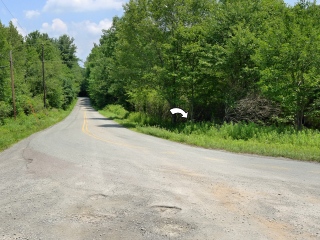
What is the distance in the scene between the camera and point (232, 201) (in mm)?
6125

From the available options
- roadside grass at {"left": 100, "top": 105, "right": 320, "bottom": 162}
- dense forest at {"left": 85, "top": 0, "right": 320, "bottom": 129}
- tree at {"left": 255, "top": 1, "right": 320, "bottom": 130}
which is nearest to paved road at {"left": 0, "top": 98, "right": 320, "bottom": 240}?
roadside grass at {"left": 100, "top": 105, "right": 320, "bottom": 162}

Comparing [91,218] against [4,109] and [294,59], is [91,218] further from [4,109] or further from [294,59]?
[4,109]

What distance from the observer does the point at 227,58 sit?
78.1 feet

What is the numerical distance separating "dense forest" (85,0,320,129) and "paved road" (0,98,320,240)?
10496mm

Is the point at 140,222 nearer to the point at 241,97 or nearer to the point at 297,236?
the point at 297,236

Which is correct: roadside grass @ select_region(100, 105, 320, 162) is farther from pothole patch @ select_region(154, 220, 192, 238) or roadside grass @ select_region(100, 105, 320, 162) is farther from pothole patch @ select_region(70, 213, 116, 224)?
pothole patch @ select_region(70, 213, 116, 224)

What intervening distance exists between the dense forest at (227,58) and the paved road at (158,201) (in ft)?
34.4

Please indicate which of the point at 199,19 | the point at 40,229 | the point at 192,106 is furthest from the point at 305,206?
the point at 199,19

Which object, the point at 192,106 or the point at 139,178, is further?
the point at 192,106

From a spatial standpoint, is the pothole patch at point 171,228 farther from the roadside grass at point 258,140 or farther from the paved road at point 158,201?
the roadside grass at point 258,140

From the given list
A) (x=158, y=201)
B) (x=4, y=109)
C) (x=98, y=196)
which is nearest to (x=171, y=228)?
(x=158, y=201)

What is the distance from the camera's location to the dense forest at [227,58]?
772 inches

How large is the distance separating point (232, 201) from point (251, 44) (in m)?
18.9

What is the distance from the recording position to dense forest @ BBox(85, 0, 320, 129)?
19.6 metres
